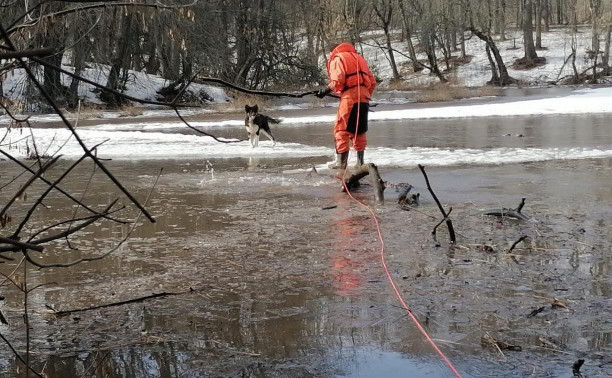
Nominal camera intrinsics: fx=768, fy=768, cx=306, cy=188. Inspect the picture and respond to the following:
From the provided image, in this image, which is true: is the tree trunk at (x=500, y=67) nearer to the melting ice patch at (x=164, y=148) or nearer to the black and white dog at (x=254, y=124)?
the melting ice patch at (x=164, y=148)

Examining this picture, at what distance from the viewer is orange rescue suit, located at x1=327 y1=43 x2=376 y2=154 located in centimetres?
980

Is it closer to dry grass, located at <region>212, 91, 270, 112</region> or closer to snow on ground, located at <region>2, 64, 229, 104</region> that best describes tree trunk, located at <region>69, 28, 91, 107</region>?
snow on ground, located at <region>2, 64, 229, 104</region>

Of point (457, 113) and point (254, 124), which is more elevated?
point (254, 124)

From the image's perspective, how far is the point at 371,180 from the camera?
8.62 metres

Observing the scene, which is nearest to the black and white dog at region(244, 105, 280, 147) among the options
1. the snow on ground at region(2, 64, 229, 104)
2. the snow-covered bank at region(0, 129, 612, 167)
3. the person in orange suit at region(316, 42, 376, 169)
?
the snow-covered bank at region(0, 129, 612, 167)

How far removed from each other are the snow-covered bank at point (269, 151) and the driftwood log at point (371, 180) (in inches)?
99.5

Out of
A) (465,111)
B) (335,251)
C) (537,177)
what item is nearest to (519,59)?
(465,111)

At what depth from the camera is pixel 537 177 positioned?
9.52m

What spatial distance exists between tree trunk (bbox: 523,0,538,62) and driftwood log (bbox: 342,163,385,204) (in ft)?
140

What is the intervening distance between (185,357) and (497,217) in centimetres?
401

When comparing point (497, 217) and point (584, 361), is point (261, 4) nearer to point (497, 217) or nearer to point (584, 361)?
point (497, 217)

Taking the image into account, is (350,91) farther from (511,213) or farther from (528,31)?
(528,31)

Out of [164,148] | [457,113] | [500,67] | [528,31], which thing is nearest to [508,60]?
[528,31]

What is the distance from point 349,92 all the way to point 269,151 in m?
4.31
